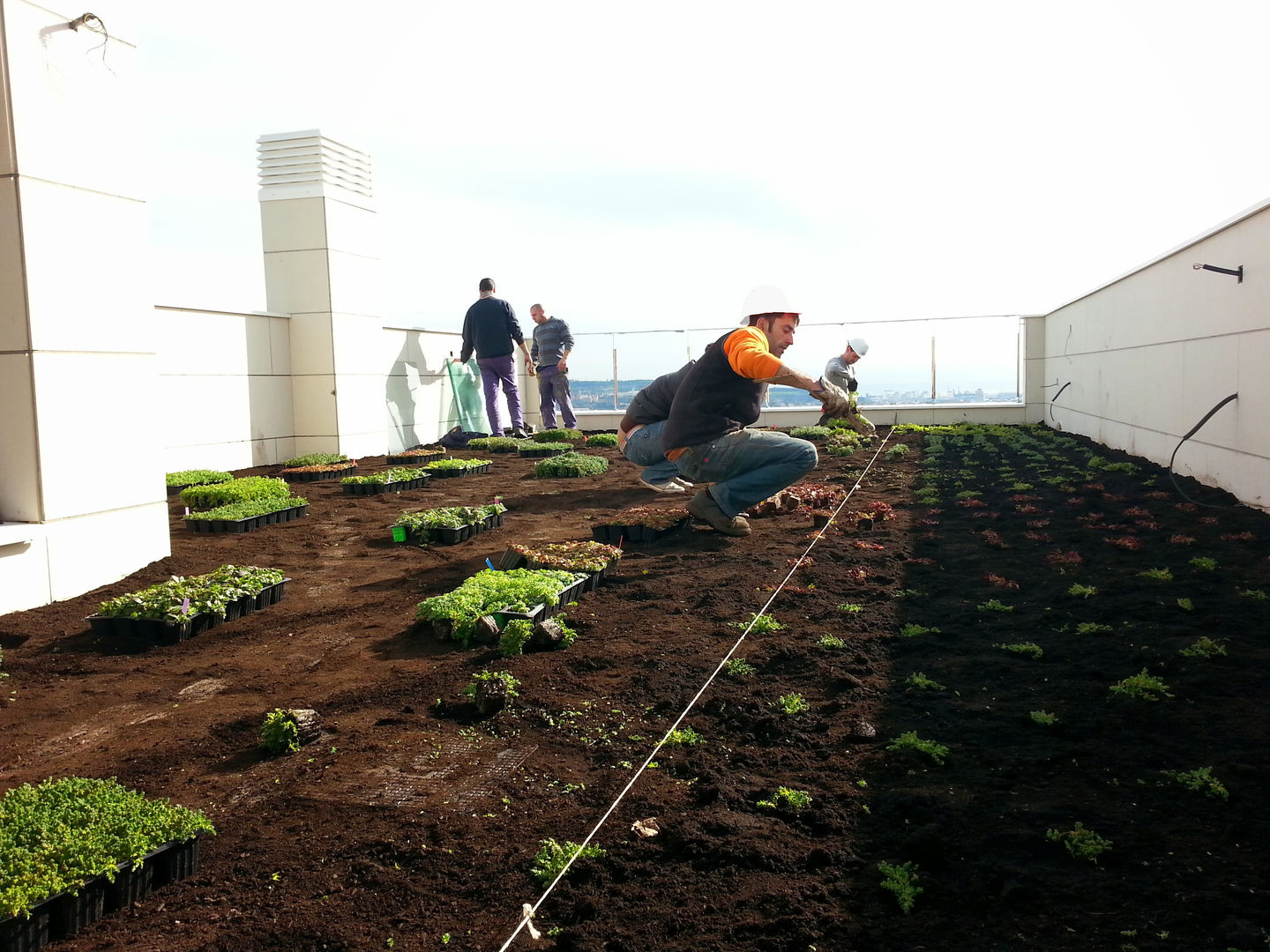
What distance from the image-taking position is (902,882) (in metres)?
2.29

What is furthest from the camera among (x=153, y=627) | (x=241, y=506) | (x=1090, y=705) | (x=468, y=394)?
(x=468, y=394)

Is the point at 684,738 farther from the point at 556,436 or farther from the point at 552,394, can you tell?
the point at 552,394

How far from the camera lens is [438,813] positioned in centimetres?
275

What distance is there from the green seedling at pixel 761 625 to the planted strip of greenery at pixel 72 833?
2618mm

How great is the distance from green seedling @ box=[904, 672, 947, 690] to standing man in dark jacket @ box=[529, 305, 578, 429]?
1156 cm

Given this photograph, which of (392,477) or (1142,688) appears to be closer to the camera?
(1142,688)

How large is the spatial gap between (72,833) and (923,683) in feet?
9.77

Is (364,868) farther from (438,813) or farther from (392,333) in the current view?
(392,333)

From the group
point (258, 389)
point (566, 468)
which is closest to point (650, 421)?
point (566, 468)

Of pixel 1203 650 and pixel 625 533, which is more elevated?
pixel 625 533

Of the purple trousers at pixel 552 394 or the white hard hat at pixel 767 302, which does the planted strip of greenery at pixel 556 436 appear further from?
the white hard hat at pixel 767 302

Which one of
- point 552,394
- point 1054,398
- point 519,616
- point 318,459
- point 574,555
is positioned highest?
point 552,394

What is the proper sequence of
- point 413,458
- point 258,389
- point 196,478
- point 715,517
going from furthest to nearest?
point 413,458
point 258,389
point 196,478
point 715,517

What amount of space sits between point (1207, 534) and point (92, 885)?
6.49 metres
